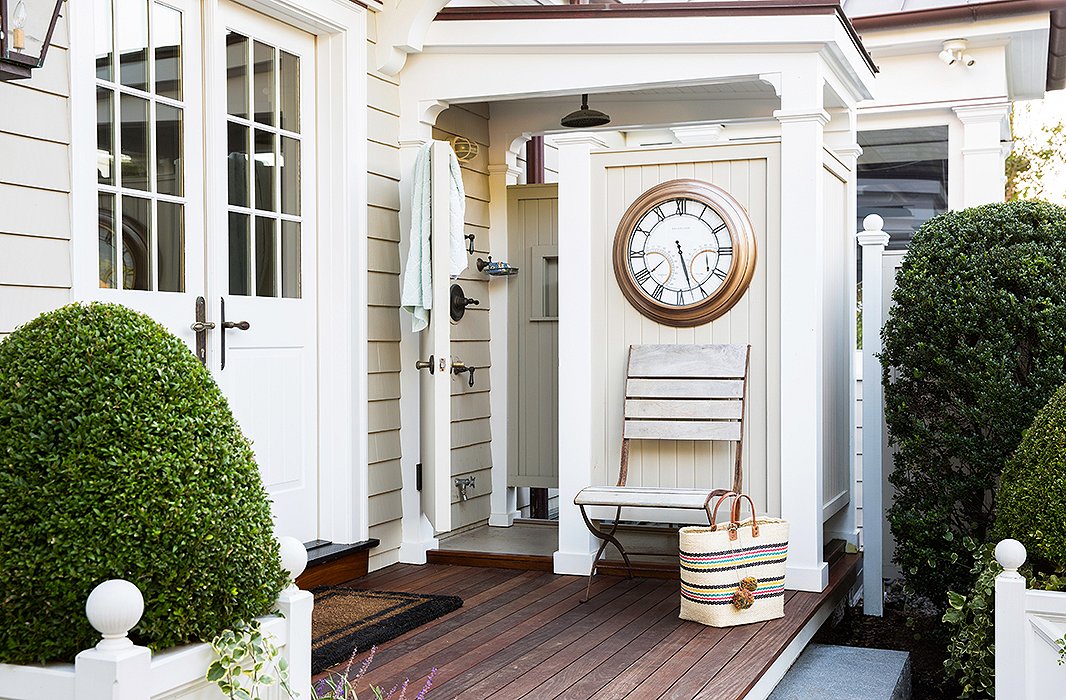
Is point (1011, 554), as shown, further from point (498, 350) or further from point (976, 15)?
point (976, 15)

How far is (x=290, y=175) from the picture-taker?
4.59m

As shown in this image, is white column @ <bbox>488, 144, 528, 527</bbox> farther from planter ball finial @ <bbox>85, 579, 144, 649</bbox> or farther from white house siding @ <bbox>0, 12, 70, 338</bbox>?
planter ball finial @ <bbox>85, 579, 144, 649</bbox>

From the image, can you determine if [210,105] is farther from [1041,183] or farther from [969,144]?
[1041,183]

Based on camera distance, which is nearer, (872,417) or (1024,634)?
(1024,634)

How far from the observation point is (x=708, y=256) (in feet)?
15.2

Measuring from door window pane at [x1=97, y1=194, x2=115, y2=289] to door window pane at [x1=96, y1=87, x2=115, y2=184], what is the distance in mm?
67

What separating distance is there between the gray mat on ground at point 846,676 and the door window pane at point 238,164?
261 centimetres

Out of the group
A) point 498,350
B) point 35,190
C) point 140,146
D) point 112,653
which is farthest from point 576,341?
point 112,653

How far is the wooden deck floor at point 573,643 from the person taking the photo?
3.33 meters

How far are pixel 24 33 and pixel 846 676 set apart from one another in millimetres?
3173

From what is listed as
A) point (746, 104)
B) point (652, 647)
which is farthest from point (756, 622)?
point (746, 104)

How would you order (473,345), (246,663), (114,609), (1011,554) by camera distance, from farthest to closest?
(473,345) → (1011,554) → (246,663) → (114,609)

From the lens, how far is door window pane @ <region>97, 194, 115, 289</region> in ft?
11.8

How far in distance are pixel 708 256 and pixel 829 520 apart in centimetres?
152
